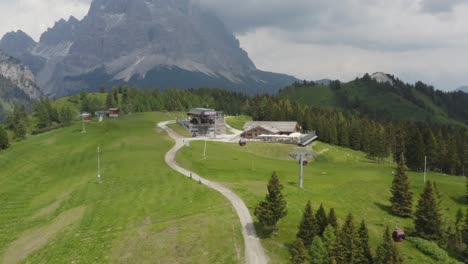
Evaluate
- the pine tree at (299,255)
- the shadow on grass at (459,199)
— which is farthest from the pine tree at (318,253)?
the shadow on grass at (459,199)

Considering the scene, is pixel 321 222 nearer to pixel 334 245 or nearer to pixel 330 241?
pixel 330 241

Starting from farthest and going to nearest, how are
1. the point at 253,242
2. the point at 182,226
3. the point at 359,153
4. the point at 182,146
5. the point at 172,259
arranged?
1. the point at 359,153
2. the point at 182,146
3. the point at 182,226
4. the point at 253,242
5. the point at 172,259

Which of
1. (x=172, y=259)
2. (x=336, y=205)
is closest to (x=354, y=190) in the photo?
(x=336, y=205)

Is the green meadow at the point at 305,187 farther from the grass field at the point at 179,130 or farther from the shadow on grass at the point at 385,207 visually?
the grass field at the point at 179,130

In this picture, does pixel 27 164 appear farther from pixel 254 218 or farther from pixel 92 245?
pixel 254 218

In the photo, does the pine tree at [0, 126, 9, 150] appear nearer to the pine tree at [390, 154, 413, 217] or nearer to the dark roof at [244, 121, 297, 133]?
the dark roof at [244, 121, 297, 133]

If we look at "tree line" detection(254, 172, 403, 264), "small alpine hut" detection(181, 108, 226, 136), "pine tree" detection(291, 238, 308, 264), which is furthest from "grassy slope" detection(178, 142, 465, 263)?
"small alpine hut" detection(181, 108, 226, 136)

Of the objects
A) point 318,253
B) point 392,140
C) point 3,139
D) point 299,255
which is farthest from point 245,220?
point 392,140
